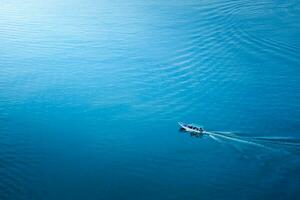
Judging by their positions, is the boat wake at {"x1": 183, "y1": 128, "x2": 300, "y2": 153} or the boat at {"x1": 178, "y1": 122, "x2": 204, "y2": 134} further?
the boat at {"x1": 178, "y1": 122, "x2": 204, "y2": 134}

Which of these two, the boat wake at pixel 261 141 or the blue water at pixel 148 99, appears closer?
the blue water at pixel 148 99

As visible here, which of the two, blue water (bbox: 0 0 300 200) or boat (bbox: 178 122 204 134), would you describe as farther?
boat (bbox: 178 122 204 134)

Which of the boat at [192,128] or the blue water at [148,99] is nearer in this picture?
the blue water at [148,99]

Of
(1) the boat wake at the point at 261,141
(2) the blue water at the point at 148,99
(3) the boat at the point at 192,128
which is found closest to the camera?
(2) the blue water at the point at 148,99

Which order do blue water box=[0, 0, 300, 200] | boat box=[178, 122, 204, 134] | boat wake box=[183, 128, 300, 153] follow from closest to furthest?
blue water box=[0, 0, 300, 200], boat wake box=[183, 128, 300, 153], boat box=[178, 122, 204, 134]

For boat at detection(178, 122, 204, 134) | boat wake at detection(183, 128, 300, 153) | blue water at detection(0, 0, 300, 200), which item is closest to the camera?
blue water at detection(0, 0, 300, 200)

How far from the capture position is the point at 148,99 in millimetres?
10312

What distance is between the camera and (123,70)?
38.1 ft

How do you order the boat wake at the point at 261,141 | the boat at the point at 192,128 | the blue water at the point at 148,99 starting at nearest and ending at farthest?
1. the blue water at the point at 148,99
2. the boat wake at the point at 261,141
3. the boat at the point at 192,128

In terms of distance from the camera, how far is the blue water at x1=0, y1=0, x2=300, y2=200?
8008 mm

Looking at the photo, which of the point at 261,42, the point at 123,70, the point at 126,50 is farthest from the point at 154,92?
the point at 261,42

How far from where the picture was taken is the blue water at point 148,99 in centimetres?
801

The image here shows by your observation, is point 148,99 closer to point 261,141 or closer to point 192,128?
point 192,128

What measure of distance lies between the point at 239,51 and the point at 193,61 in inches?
60.9
